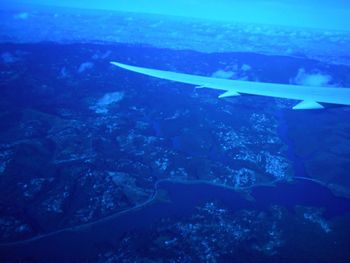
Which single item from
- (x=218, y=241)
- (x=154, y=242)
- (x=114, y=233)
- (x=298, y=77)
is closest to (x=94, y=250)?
(x=114, y=233)

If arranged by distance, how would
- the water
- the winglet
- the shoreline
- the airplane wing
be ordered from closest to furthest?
1. the winglet
2. the airplane wing
3. the water
4. the shoreline

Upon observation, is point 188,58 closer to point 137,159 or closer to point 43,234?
point 137,159

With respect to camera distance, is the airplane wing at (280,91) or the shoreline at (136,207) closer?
the airplane wing at (280,91)

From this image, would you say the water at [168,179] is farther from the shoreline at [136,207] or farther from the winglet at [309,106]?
the winglet at [309,106]

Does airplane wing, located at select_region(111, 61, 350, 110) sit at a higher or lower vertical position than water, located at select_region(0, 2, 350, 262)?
higher

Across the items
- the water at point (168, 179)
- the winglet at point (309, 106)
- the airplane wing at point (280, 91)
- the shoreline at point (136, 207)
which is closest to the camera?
the winglet at point (309, 106)

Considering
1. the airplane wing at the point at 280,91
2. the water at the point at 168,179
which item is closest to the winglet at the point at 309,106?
the airplane wing at the point at 280,91

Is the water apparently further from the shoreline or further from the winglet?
the winglet

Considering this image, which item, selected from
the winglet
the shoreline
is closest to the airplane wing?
the winglet
